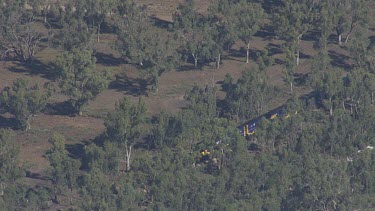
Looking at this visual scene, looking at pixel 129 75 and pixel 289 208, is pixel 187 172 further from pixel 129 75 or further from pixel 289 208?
pixel 129 75

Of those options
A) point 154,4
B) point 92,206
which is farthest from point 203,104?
point 154,4

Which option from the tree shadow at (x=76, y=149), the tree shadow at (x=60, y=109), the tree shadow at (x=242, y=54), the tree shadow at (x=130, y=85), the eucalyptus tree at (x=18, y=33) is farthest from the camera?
the tree shadow at (x=242, y=54)

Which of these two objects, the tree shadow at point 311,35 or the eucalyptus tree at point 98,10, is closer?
the eucalyptus tree at point 98,10

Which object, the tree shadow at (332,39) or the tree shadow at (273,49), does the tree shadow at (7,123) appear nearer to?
the tree shadow at (273,49)

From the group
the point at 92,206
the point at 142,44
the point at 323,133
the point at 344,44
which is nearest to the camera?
the point at 92,206

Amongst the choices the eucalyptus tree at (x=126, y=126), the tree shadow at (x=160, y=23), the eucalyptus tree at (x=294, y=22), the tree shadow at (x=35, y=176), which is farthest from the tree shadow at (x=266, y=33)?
the tree shadow at (x=35, y=176)

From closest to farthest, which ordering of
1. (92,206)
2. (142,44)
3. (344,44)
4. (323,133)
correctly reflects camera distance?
(92,206), (323,133), (142,44), (344,44)
